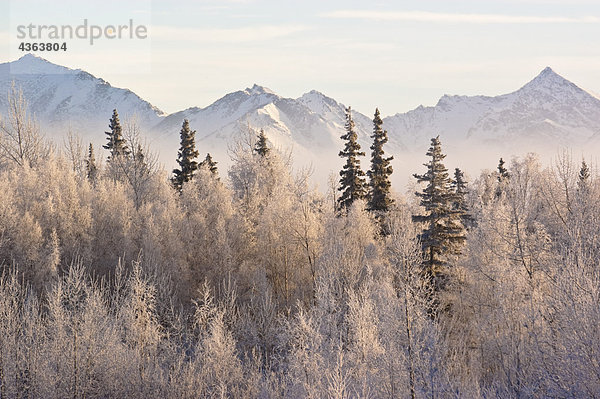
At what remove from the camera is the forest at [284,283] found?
21.1 metres

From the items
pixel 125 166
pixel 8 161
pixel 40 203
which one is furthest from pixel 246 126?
pixel 8 161

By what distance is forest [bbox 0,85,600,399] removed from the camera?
69.1 feet

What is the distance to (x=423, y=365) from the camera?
2062 centimetres

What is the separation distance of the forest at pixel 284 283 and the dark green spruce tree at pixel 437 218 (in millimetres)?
116

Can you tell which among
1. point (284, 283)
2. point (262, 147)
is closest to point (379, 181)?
point (284, 283)

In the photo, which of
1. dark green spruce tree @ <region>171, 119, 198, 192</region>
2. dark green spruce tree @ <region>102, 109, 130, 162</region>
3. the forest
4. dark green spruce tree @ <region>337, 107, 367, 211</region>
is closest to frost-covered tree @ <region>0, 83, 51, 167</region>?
the forest

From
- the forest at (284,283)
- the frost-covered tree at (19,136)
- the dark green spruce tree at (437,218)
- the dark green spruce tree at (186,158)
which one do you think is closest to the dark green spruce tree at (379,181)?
the forest at (284,283)

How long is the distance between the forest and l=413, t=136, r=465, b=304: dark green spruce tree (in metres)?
0.12

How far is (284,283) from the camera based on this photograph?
1665 inches

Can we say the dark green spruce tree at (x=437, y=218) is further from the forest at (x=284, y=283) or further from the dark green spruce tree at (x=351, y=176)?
the dark green spruce tree at (x=351, y=176)

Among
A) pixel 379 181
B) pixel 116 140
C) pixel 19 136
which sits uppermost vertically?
pixel 19 136

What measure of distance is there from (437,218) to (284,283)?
45.1 ft

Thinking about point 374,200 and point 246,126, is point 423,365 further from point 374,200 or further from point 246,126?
point 246,126

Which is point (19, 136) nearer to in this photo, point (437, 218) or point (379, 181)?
point (379, 181)
